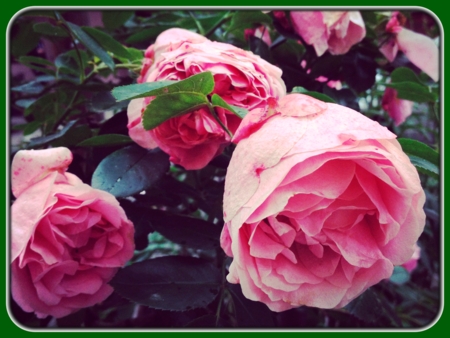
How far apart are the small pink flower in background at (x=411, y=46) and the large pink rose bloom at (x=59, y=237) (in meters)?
0.34

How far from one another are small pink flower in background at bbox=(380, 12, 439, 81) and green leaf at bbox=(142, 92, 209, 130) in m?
0.27

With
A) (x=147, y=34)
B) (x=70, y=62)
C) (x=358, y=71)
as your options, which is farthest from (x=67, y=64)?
(x=358, y=71)

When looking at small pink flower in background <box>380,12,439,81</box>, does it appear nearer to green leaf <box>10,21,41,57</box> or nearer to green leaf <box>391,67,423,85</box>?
green leaf <box>391,67,423,85</box>

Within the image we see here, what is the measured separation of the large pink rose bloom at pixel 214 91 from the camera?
0.26 m

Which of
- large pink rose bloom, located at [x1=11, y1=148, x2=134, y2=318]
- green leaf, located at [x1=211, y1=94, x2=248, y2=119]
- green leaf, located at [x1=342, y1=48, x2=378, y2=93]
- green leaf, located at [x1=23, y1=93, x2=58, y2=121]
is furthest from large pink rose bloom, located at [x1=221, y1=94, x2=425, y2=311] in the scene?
green leaf, located at [x1=23, y1=93, x2=58, y2=121]

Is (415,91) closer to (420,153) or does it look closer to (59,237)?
(420,153)

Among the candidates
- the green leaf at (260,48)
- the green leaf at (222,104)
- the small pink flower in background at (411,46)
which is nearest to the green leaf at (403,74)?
the small pink flower in background at (411,46)

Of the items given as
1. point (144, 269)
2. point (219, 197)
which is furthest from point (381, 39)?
point (144, 269)

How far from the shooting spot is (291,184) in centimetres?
19

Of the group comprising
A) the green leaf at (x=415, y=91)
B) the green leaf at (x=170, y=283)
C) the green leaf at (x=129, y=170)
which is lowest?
the green leaf at (x=170, y=283)

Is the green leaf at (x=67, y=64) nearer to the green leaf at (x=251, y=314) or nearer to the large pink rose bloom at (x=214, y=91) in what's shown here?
the large pink rose bloom at (x=214, y=91)

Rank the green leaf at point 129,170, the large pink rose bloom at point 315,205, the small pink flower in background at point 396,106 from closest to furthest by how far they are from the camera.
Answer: the large pink rose bloom at point 315,205, the green leaf at point 129,170, the small pink flower in background at point 396,106

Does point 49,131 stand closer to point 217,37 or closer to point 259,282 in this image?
point 217,37

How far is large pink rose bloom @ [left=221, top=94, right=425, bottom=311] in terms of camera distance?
0.19 metres
